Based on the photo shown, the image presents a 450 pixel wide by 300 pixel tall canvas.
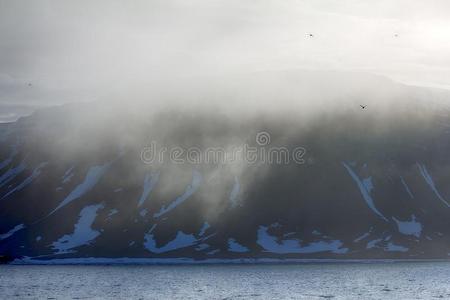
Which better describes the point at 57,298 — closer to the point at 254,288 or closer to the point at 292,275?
the point at 254,288

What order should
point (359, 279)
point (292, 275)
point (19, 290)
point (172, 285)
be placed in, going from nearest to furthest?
point (19, 290), point (172, 285), point (359, 279), point (292, 275)

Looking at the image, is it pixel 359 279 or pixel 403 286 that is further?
pixel 359 279

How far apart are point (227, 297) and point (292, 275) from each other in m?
70.5

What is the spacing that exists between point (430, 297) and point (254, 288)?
125ft

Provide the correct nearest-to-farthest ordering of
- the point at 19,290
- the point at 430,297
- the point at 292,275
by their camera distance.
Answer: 1. the point at 430,297
2. the point at 19,290
3. the point at 292,275

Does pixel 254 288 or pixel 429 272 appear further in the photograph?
pixel 429 272

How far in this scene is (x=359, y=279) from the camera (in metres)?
163

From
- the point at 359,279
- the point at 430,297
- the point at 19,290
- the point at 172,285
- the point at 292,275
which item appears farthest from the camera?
the point at 292,275

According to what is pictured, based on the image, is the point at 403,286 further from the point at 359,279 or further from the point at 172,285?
the point at 172,285

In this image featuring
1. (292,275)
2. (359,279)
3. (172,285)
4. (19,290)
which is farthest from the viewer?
(292,275)

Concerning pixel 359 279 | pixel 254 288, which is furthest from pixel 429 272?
pixel 254 288

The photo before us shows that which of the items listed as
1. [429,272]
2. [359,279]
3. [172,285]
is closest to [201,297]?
[172,285]

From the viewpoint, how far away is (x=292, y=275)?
183375mm

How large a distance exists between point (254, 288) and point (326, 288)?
15202mm
